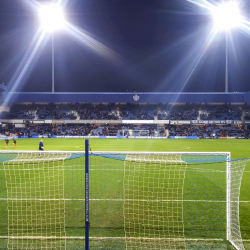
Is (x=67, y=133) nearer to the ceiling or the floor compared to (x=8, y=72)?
nearer to the floor

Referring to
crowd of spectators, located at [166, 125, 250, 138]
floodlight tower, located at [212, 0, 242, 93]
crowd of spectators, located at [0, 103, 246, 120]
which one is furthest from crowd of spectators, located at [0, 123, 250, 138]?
floodlight tower, located at [212, 0, 242, 93]

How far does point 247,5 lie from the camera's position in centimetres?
3341

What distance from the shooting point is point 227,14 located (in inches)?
1344

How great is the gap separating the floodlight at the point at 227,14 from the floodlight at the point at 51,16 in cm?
2461

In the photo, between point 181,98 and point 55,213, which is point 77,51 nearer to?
point 181,98

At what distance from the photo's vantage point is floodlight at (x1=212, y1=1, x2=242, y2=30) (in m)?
33.8

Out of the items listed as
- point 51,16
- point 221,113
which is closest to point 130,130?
point 221,113

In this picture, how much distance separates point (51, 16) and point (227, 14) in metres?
27.6

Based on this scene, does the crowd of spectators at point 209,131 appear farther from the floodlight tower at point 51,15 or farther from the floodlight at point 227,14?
the floodlight tower at point 51,15

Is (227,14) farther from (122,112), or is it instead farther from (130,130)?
(122,112)

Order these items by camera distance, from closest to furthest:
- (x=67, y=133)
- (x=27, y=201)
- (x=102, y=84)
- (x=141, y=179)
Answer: (x=27, y=201) → (x=141, y=179) → (x=67, y=133) → (x=102, y=84)

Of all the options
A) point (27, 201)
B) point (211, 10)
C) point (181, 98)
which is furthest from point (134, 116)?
point (27, 201)

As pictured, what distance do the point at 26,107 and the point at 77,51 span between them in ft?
58.1

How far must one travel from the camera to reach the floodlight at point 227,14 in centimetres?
3384
